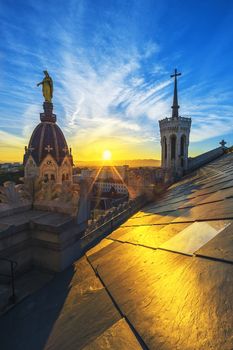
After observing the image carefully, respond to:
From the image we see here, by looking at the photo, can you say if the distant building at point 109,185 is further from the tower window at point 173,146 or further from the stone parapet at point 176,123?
the stone parapet at point 176,123

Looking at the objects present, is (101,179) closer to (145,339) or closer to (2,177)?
(2,177)

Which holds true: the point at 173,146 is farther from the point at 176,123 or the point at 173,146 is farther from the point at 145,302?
the point at 145,302

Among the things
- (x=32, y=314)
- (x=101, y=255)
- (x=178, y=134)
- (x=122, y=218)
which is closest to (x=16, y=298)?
(x=32, y=314)

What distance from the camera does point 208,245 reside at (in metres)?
3.06

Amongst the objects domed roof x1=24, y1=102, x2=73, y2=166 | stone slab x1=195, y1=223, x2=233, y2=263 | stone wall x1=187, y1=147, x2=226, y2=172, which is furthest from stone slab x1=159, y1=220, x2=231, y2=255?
domed roof x1=24, y1=102, x2=73, y2=166

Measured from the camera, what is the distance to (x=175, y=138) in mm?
38312

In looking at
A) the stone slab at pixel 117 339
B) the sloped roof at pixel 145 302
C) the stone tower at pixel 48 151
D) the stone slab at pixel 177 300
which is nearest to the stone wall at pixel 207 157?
the stone tower at pixel 48 151

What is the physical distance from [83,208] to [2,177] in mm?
74939

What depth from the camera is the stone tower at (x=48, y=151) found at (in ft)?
174

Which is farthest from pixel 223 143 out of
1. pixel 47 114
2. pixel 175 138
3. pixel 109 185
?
pixel 109 185

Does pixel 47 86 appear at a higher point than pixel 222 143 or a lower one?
higher

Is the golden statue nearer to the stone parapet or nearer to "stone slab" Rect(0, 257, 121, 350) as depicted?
the stone parapet

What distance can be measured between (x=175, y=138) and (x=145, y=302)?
126ft

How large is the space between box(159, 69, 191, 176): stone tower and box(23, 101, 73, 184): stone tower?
87.9ft
